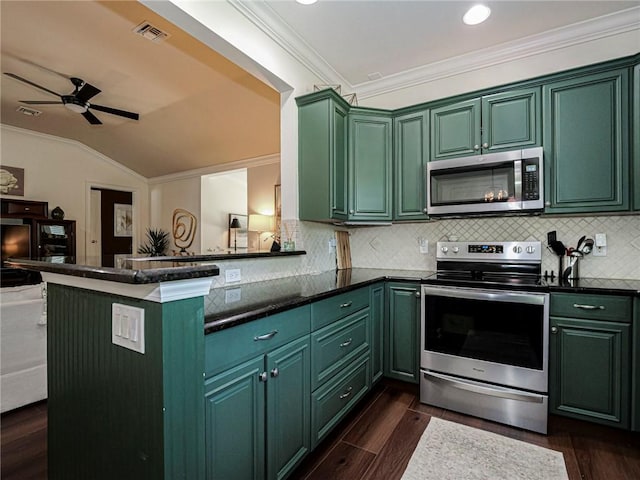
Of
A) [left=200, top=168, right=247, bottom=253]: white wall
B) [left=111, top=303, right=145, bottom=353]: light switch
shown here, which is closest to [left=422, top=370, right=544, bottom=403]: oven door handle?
[left=111, top=303, right=145, bottom=353]: light switch

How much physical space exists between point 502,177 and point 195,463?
8.33 feet

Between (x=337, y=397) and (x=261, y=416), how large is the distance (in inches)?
28.2

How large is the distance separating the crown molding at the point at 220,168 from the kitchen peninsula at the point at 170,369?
4.31m

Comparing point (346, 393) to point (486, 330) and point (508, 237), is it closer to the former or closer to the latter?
point (486, 330)

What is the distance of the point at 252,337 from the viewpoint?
4.31 ft

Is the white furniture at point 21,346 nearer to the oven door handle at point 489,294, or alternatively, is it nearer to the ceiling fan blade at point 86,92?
the ceiling fan blade at point 86,92

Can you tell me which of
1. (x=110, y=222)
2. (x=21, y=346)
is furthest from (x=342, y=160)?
(x=110, y=222)

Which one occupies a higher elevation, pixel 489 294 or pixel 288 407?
pixel 489 294

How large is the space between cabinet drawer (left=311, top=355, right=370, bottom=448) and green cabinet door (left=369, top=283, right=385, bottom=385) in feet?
0.42

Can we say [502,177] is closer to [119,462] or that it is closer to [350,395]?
[350,395]

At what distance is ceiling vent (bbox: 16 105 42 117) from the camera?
4623 millimetres

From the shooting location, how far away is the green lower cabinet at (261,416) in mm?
1160

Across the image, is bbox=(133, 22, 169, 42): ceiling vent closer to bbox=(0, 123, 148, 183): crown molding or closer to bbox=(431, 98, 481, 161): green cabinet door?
bbox=(431, 98, 481, 161): green cabinet door

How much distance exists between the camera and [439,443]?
1921 millimetres
